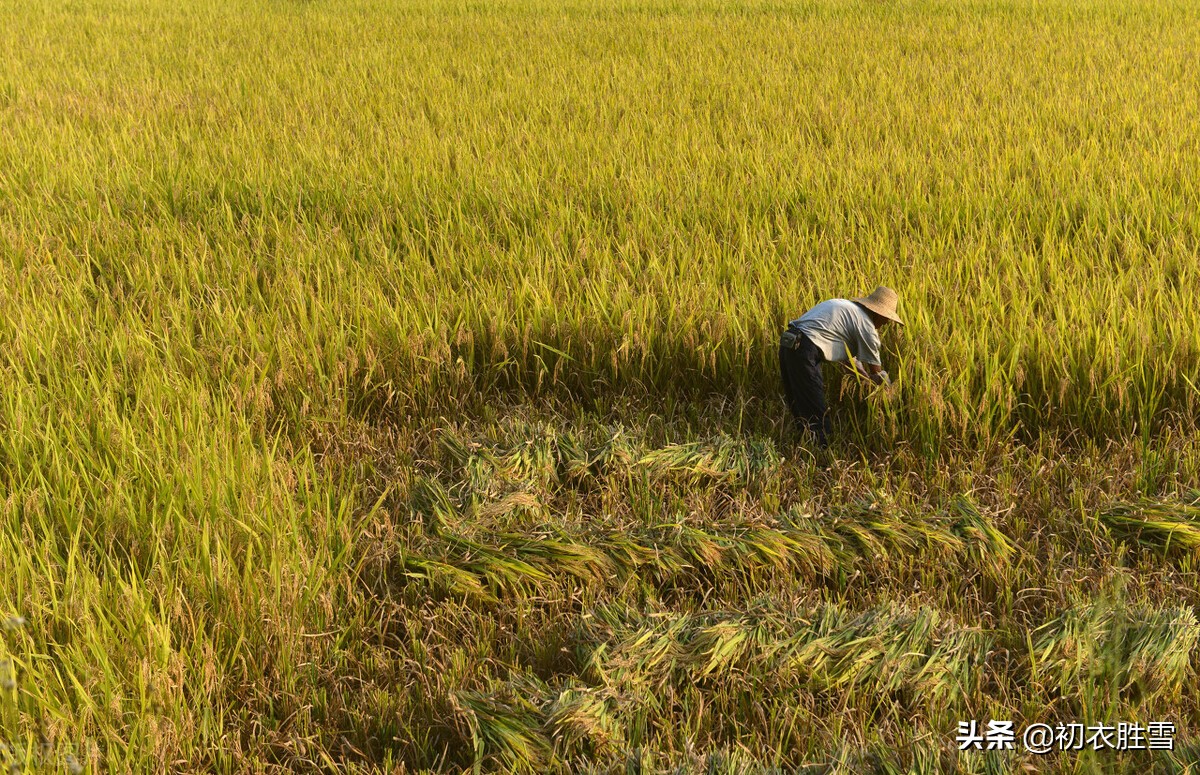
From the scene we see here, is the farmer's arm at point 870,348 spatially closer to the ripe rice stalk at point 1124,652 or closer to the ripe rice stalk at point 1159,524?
the ripe rice stalk at point 1159,524

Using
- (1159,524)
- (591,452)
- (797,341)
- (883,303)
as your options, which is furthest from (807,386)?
(1159,524)

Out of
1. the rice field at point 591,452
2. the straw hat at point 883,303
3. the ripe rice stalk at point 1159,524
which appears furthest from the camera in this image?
the straw hat at point 883,303

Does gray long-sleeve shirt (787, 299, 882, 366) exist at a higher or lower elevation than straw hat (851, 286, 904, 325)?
lower

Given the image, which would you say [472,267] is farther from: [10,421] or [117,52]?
[117,52]

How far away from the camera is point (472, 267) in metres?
2.98

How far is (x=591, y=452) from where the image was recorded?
2.21 m

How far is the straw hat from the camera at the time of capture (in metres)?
2.14

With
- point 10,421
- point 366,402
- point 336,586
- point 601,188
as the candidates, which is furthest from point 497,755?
point 601,188

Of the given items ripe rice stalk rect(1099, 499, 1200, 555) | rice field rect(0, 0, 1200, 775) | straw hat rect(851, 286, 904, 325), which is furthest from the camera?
Result: straw hat rect(851, 286, 904, 325)

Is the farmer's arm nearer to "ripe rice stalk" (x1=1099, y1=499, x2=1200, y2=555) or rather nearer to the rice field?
the rice field

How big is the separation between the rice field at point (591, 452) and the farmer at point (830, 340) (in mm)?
146

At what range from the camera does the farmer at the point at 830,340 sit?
215cm

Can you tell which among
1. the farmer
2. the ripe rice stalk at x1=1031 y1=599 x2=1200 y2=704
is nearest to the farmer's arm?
the farmer

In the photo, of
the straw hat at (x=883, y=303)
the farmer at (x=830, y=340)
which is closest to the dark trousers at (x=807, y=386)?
the farmer at (x=830, y=340)
